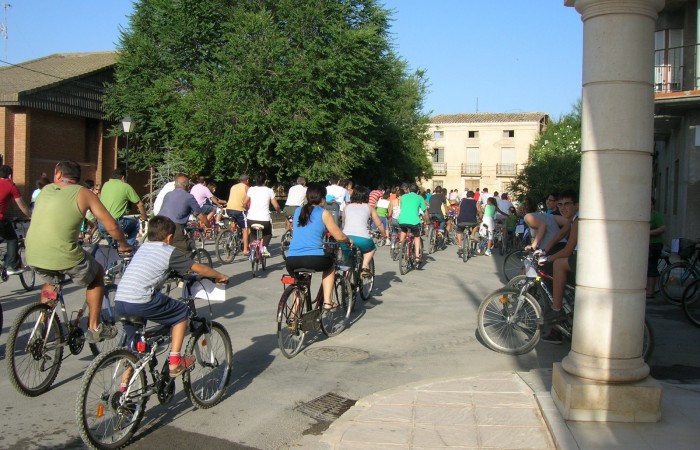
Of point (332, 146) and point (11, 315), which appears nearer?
point (11, 315)

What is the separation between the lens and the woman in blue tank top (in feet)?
25.1

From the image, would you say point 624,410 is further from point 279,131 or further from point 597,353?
point 279,131

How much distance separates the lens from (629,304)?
518 centimetres

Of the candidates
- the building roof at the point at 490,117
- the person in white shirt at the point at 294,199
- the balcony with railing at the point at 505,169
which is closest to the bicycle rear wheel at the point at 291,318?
the person in white shirt at the point at 294,199

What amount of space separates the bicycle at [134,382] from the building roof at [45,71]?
27287 mm

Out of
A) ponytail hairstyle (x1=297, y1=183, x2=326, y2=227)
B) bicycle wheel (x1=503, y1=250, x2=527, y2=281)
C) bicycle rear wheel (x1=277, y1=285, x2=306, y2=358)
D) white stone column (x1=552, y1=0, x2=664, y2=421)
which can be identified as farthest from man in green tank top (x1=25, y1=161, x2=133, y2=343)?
bicycle wheel (x1=503, y1=250, x2=527, y2=281)

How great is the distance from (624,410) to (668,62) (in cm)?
1757

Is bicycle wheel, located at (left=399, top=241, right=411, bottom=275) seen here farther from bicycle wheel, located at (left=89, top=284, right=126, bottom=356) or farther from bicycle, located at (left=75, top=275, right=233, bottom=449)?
bicycle, located at (left=75, top=275, right=233, bottom=449)

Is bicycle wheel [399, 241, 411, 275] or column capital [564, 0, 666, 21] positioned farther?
bicycle wheel [399, 241, 411, 275]

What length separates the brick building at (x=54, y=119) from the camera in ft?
96.7

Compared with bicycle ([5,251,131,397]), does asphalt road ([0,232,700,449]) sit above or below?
below

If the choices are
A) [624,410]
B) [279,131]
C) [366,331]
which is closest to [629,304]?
[624,410]

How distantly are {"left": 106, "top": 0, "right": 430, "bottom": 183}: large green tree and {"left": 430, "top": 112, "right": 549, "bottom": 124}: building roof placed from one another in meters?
47.0

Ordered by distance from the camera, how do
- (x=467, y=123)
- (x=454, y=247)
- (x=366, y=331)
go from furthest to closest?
(x=467, y=123)
(x=454, y=247)
(x=366, y=331)
